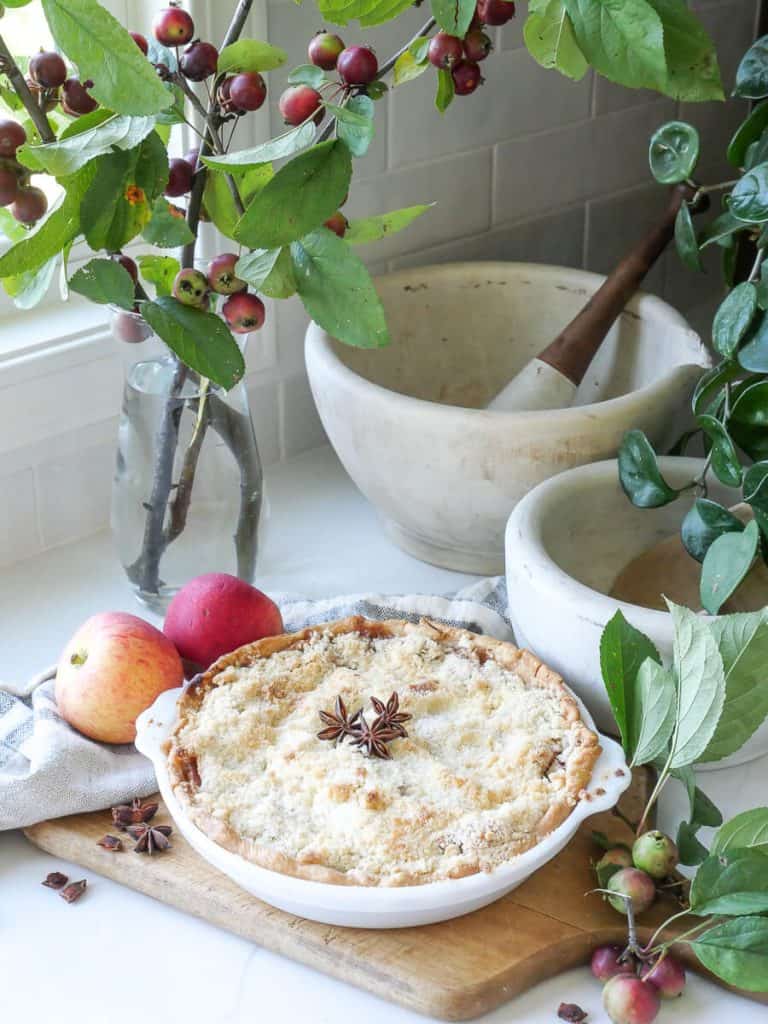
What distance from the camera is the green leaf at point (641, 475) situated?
0.99 metres

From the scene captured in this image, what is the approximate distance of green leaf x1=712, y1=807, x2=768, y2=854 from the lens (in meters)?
0.76

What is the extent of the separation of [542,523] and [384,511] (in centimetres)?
20

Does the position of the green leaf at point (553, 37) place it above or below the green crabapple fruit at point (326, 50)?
above

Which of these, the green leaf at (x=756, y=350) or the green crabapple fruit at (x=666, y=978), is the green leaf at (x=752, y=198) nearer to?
the green leaf at (x=756, y=350)

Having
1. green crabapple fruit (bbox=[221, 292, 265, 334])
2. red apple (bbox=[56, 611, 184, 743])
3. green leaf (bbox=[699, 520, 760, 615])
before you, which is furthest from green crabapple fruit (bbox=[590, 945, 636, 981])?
green crabapple fruit (bbox=[221, 292, 265, 334])

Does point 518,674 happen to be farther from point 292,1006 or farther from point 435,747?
point 292,1006

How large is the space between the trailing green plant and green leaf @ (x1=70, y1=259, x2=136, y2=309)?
0.39 m

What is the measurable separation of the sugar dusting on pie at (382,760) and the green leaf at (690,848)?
65 mm

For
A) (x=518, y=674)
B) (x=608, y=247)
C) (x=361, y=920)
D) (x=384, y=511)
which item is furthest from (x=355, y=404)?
(x=608, y=247)

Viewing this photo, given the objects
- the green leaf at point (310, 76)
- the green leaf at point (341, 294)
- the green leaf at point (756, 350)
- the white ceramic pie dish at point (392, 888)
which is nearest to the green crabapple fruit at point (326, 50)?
the green leaf at point (310, 76)

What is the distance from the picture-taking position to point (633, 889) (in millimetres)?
778

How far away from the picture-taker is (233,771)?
2.72ft

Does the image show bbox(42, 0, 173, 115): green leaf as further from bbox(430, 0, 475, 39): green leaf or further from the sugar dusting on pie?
the sugar dusting on pie

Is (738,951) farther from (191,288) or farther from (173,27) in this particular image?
(173,27)
